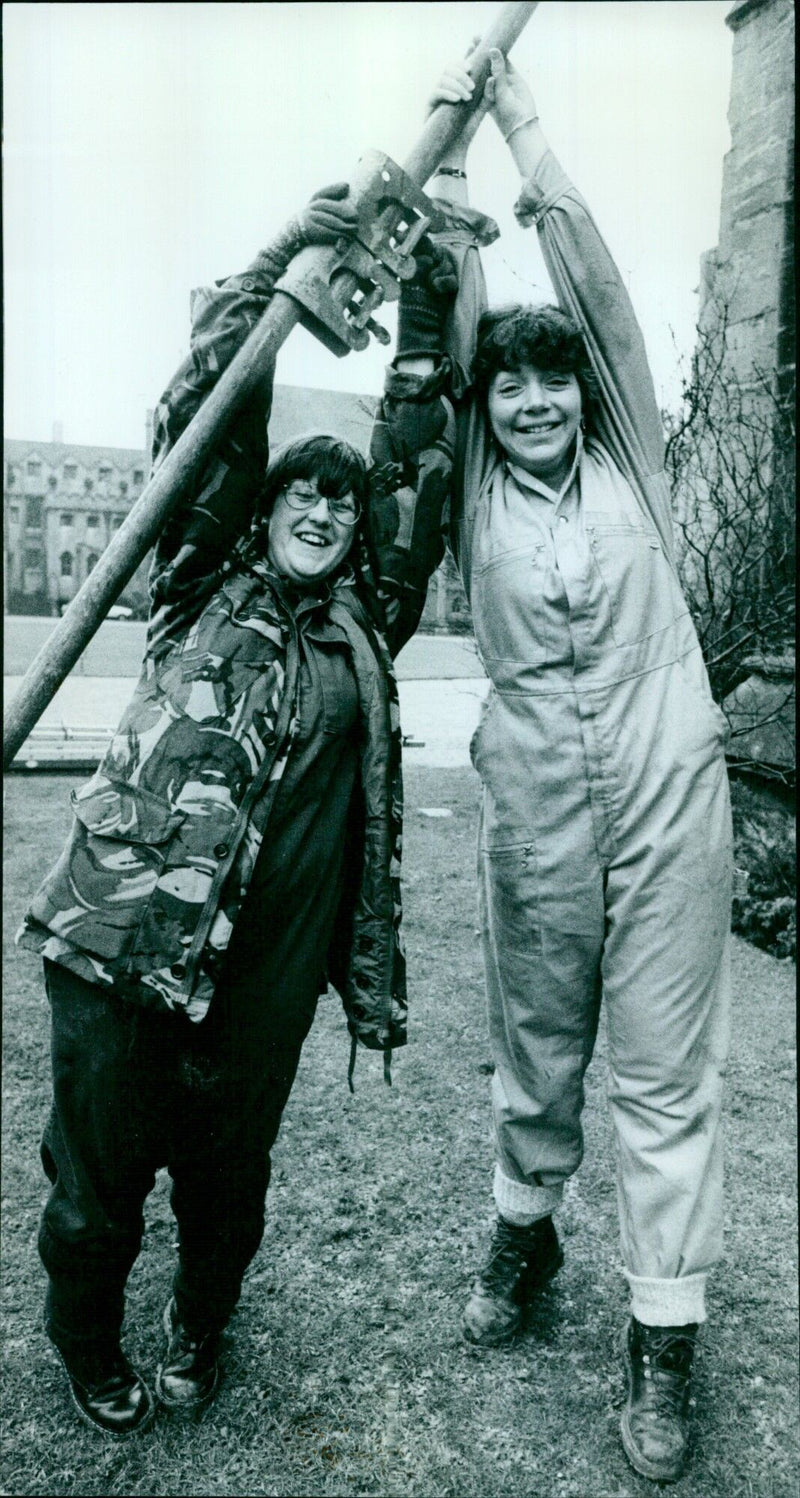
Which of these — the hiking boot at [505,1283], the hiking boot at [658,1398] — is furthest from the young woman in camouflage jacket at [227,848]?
the hiking boot at [658,1398]

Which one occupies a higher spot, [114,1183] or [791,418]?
[791,418]

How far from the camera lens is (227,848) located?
185 centimetres

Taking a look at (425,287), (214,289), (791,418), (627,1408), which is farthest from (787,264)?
(627,1408)

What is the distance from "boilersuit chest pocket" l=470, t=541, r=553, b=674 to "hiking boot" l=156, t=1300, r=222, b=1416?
1567 millimetres

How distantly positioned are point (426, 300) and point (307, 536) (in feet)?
1.89

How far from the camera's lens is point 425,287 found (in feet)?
7.02

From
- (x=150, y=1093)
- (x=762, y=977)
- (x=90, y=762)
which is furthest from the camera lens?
(x=90, y=762)

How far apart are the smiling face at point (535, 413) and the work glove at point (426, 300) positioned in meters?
0.17

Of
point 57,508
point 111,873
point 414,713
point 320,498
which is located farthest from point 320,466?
point 57,508

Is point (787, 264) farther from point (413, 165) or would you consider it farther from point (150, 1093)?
point (150, 1093)

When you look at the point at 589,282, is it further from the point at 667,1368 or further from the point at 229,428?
the point at 667,1368

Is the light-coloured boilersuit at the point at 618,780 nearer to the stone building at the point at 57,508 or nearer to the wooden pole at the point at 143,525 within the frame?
the wooden pole at the point at 143,525

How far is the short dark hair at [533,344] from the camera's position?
2145 mm

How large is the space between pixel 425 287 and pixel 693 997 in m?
1.53
